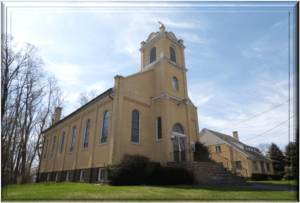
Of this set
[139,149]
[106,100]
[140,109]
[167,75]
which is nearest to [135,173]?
[139,149]

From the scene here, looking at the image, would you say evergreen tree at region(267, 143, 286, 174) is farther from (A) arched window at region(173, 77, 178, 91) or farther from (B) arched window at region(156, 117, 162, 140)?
(B) arched window at region(156, 117, 162, 140)

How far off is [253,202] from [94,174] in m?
11.6

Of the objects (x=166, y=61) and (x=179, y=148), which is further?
(x=166, y=61)

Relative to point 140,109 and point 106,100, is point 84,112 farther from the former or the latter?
point 140,109

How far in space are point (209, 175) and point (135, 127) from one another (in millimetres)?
6727

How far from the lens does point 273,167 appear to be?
33.6 m

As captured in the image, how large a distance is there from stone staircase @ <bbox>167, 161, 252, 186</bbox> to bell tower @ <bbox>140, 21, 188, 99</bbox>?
695 centimetres

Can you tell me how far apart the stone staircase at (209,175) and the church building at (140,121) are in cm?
219

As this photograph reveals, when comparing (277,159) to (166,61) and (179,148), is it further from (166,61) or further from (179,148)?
(166,61)

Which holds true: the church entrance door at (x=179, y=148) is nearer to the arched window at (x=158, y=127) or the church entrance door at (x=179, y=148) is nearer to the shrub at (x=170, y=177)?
the arched window at (x=158, y=127)

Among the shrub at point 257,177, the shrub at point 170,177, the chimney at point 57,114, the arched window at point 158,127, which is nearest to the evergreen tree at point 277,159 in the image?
the shrub at point 257,177

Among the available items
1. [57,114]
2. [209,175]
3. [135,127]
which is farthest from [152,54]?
[57,114]

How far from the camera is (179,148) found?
1586 centimetres

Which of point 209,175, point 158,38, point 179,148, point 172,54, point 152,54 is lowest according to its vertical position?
point 209,175
